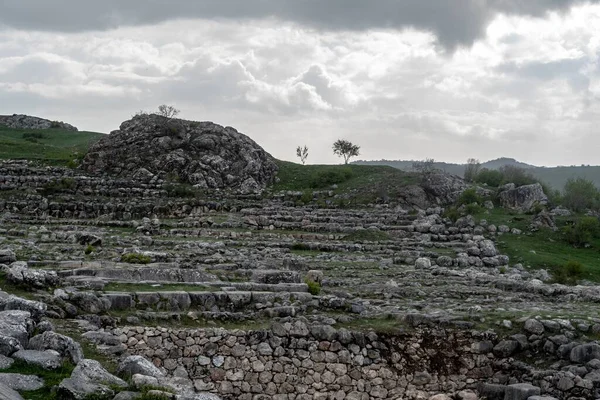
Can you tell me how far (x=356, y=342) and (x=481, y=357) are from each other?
2.34 m

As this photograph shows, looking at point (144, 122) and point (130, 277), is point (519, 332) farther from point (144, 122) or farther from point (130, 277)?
point (144, 122)

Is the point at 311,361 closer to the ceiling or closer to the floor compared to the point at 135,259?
closer to the floor

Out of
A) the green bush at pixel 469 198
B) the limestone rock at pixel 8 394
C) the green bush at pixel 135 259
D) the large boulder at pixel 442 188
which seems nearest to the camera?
the limestone rock at pixel 8 394

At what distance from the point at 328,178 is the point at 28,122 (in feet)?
170

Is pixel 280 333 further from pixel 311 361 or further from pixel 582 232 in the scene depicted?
pixel 582 232

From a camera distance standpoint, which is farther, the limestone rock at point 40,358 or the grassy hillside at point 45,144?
the grassy hillside at point 45,144

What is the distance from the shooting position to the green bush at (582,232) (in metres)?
32.7

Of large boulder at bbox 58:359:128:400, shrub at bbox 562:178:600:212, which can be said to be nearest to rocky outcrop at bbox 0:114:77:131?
shrub at bbox 562:178:600:212

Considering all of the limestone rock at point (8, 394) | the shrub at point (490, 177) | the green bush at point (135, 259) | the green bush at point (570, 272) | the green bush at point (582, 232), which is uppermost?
the shrub at point (490, 177)

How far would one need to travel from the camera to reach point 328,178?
49.8 metres

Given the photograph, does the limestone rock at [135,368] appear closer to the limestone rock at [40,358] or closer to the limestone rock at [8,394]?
the limestone rock at [40,358]

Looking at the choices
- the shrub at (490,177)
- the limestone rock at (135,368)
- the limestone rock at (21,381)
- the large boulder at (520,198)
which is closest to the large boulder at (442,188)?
the large boulder at (520,198)

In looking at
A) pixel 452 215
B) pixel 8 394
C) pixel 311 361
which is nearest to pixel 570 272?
pixel 452 215

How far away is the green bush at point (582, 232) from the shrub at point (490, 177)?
64.4ft
